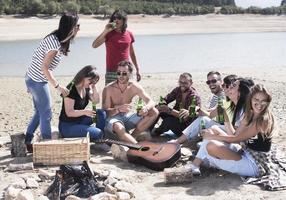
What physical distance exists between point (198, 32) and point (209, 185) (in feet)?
144

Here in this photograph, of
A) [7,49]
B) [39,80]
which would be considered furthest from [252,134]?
[7,49]

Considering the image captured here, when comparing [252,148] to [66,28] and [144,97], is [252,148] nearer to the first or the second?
[144,97]

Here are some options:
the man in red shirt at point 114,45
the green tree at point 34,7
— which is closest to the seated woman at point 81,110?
the man in red shirt at point 114,45

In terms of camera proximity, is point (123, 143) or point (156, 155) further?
point (123, 143)

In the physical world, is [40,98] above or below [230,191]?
above

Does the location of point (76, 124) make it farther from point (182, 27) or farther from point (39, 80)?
point (182, 27)

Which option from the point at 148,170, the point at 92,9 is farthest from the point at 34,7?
the point at 148,170

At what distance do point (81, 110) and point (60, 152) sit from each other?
0.70 meters

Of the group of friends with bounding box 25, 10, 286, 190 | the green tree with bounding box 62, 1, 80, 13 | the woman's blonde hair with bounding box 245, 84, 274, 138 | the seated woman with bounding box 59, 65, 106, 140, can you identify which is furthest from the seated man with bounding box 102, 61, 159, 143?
the green tree with bounding box 62, 1, 80, 13

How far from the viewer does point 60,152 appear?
6.36m

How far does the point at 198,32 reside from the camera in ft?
161

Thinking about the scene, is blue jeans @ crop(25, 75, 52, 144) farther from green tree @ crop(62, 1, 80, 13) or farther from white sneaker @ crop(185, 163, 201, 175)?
green tree @ crop(62, 1, 80, 13)

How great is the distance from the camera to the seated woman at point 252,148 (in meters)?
5.59

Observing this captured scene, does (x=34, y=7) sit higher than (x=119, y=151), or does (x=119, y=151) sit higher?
(x=34, y=7)
